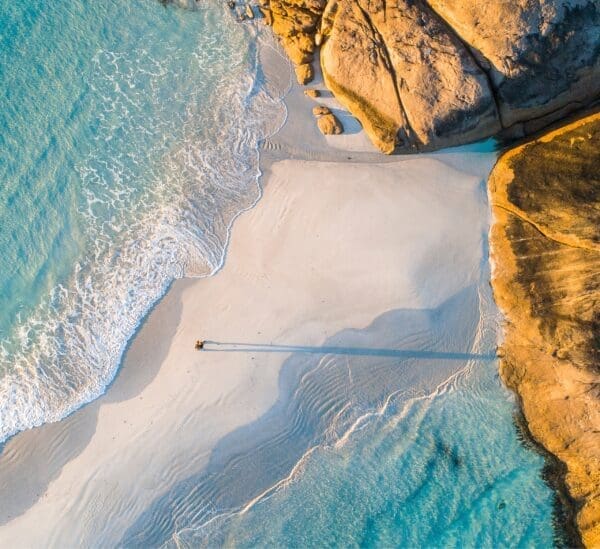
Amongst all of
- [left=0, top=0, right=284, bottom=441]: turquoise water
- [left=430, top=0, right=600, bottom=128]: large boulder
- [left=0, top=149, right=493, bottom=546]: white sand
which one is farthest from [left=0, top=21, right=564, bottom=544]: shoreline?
[left=430, top=0, right=600, bottom=128]: large boulder

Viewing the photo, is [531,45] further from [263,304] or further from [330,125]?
[263,304]

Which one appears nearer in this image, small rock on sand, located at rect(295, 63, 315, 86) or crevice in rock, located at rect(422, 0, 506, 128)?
crevice in rock, located at rect(422, 0, 506, 128)

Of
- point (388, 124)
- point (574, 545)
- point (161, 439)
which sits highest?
point (388, 124)

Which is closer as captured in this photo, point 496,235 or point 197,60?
point 496,235

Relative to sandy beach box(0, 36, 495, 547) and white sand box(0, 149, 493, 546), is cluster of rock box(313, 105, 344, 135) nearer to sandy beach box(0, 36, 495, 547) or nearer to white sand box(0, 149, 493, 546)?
sandy beach box(0, 36, 495, 547)

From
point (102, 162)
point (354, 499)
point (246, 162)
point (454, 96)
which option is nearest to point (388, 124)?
point (454, 96)

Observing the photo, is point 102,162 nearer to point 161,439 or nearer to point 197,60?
point 197,60

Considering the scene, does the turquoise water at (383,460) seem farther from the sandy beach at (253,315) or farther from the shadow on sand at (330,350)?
the sandy beach at (253,315)

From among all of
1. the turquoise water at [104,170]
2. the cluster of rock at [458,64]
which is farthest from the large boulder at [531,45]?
the turquoise water at [104,170]
